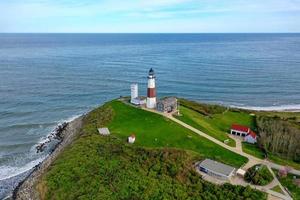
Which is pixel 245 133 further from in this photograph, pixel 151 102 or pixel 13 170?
pixel 13 170

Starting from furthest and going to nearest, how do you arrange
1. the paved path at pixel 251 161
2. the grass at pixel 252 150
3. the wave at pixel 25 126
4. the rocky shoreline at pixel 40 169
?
the wave at pixel 25 126 → the grass at pixel 252 150 → the rocky shoreline at pixel 40 169 → the paved path at pixel 251 161

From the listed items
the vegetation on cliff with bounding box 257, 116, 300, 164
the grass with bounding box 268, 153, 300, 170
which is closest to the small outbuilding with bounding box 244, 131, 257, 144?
the vegetation on cliff with bounding box 257, 116, 300, 164

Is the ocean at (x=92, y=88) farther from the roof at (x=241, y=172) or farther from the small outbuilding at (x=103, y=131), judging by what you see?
the roof at (x=241, y=172)

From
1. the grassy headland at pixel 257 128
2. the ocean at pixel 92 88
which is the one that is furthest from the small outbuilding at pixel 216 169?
the ocean at pixel 92 88

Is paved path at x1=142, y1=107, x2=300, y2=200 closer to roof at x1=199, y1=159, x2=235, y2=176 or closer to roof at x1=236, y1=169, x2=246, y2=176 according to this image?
roof at x1=236, y1=169, x2=246, y2=176

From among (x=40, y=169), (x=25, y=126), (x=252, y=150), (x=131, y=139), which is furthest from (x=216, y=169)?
(x=25, y=126)

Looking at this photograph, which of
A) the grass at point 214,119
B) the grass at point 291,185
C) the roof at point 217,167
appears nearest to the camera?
the grass at point 291,185
